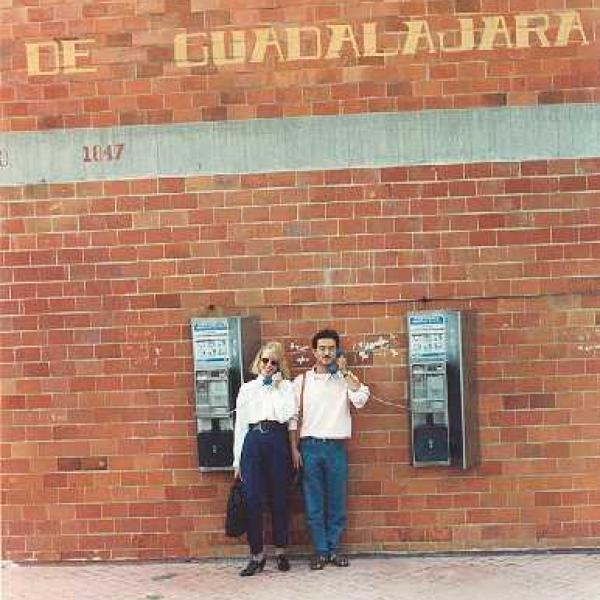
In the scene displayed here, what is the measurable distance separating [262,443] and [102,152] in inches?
101

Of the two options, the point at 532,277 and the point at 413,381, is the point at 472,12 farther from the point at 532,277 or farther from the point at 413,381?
the point at 413,381

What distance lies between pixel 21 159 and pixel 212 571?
345 cm

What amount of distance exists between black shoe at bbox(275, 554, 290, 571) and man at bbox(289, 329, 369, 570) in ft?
0.59

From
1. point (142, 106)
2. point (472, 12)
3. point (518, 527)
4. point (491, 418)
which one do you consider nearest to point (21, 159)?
point (142, 106)

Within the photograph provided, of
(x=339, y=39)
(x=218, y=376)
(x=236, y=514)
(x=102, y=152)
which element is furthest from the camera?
(x=102, y=152)

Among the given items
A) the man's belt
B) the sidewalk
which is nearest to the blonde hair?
the man's belt

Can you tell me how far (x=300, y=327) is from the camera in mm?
7273

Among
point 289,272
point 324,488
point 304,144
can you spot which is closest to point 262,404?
→ point 324,488

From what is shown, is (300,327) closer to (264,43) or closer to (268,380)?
(268,380)

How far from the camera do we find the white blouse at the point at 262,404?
6.80 m

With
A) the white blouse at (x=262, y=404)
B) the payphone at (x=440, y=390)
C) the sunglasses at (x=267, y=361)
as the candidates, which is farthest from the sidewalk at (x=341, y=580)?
the sunglasses at (x=267, y=361)

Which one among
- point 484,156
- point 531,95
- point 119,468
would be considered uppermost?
point 531,95

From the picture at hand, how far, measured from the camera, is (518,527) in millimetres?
7168

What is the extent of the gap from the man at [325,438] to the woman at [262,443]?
143mm
